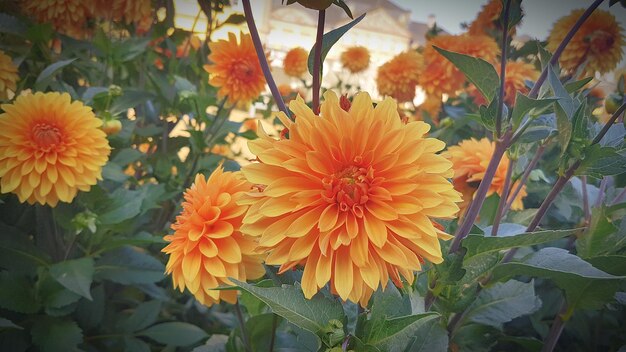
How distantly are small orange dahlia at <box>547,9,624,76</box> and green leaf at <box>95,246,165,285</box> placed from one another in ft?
2.44

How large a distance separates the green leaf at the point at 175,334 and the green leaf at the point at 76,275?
190mm

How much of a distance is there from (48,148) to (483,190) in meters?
0.52

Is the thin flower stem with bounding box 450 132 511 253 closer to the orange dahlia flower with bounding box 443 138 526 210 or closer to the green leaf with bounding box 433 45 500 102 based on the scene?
the green leaf with bounding box 433 45 500 102

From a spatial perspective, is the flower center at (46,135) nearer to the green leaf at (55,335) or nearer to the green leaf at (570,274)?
the green leaf at (55,335)

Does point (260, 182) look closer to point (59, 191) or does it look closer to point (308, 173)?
point (308, 173)

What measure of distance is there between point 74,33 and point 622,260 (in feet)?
3.38

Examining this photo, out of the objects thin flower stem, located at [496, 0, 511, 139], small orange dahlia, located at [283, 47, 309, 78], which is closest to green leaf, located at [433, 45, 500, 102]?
thin flower stem, located at [496, 0, 511, 139]

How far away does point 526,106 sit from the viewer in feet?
1.13

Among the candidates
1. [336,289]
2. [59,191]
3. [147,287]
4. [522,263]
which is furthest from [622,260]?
[147,287]

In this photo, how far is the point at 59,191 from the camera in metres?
0.57

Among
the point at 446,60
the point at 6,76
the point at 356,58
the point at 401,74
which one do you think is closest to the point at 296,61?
the point at 356,58

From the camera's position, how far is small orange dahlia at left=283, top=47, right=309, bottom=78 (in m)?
1.32

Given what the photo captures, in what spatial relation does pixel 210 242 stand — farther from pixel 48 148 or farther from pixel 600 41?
pixel 600 41

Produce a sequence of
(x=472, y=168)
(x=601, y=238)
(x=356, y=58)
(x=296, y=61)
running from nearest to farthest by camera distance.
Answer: (x=601, y=238) → (x=472, y=168) → (x=296, y=61) → (x=356, y=58)
